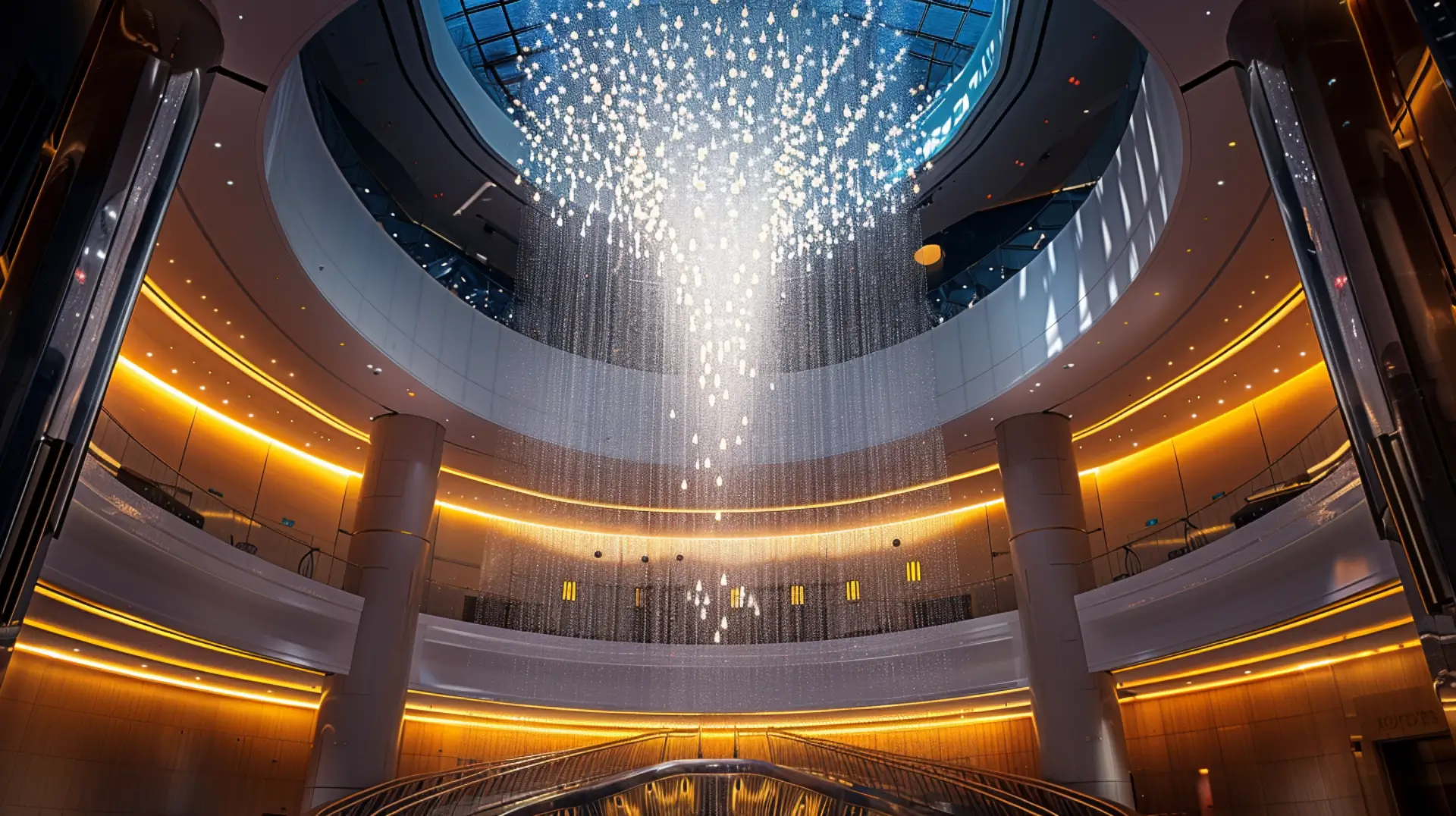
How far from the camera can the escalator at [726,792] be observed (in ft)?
28.5

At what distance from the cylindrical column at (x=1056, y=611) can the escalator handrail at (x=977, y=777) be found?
386cm

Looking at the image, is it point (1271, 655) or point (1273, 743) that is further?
point (1273, 743)

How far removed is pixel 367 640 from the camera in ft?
52.0

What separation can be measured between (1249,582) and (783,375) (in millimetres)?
10658

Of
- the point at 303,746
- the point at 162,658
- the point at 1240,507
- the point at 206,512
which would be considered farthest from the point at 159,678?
the point at 1240,507

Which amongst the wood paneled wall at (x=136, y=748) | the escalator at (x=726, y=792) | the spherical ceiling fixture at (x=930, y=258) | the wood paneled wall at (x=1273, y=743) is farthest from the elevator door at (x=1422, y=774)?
the wood paneled wall at (x=136, y=748)

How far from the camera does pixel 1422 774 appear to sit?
13352 millimetres

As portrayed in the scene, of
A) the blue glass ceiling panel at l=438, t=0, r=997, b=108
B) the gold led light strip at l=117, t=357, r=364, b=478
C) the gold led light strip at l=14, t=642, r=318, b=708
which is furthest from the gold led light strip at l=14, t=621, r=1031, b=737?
the blue glass ceiling panel at l=438, t=0, r=997, b=108

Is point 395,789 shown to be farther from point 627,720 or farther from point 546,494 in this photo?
point 546,494

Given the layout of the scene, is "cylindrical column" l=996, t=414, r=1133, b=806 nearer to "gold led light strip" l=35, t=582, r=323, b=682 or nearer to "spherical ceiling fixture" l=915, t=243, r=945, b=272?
"spherical ceiling fixture" l=915, t=243, r=945, b=272

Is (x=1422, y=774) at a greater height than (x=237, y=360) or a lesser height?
lesser

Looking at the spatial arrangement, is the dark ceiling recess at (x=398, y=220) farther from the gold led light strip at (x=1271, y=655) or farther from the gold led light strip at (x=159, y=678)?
the gold led light strip at (x=1271, y=655)

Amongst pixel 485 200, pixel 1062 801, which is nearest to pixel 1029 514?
pixel 1062 801

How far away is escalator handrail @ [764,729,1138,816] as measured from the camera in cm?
964
